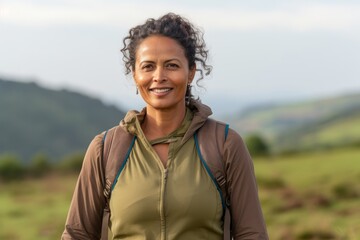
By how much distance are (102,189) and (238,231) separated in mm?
721

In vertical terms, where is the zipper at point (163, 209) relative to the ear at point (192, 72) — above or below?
below

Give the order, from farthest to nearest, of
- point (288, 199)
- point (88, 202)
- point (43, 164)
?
point (43, 164)
point (288, 199)
point (88, 202)

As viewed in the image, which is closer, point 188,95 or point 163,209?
point 163,209

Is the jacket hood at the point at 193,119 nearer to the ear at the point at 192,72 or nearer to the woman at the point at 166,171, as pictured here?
the woman at the point at 166,171


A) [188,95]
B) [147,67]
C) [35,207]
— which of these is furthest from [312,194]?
[147,67]

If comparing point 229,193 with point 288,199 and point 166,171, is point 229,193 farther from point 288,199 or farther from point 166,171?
point 288,199

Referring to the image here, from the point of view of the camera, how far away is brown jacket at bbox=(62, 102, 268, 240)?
4.03m

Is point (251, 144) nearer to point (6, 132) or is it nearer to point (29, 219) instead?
point (29, 219)

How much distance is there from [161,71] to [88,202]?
77 centimetres

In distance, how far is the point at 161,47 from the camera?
4.05 meters

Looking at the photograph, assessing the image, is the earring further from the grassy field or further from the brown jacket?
the grassy field

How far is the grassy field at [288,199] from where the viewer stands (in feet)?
66.5

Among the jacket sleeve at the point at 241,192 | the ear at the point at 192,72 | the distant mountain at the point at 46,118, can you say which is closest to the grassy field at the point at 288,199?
Result: the jacket sleeve at the point at 241,192

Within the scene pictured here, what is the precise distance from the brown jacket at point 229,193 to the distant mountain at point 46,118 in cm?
10110
